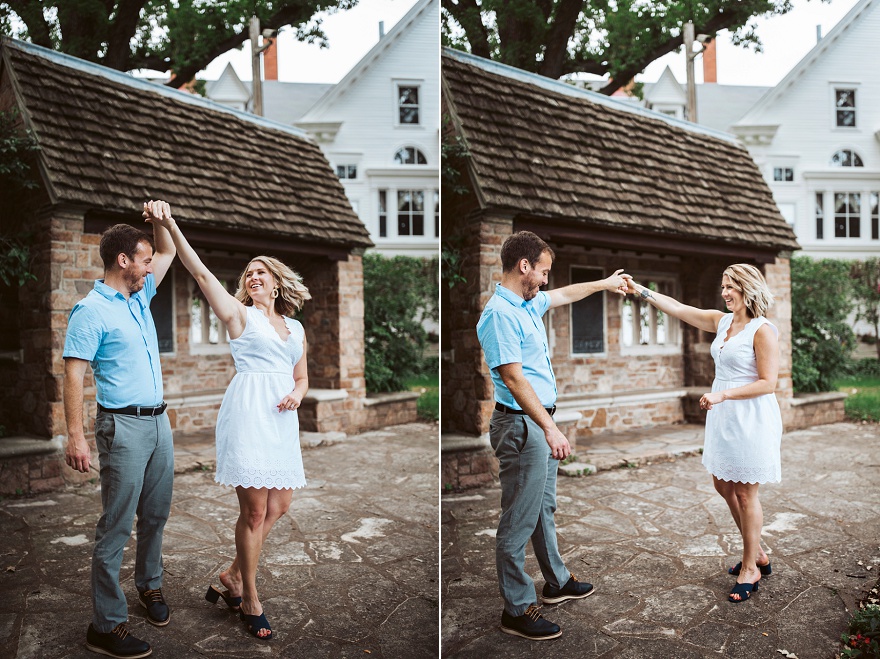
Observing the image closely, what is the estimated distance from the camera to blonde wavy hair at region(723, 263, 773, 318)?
102 inches

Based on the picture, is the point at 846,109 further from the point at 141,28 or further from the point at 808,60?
the point at 141,28

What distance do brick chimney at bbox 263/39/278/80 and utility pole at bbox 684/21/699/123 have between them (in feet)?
5.62

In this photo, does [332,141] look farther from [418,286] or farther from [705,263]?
[705,263]

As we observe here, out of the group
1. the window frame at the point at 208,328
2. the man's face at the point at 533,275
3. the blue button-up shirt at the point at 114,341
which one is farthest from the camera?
the man's face at the point at 533,275

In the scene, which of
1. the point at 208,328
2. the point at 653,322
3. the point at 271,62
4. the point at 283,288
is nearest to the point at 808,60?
the point at 653,322

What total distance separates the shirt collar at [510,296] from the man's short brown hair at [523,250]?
0.08 metres

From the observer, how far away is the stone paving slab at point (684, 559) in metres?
2.48

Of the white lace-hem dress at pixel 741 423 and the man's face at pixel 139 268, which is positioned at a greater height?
the man's face at pixel 139 268

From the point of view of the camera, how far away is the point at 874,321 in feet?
9.13

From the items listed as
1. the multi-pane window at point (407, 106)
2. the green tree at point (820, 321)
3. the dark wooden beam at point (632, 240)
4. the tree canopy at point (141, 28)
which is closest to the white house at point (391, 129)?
the multi-pane window at point (407, 106)

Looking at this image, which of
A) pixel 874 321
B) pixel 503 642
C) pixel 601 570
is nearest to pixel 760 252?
pixel 874 321

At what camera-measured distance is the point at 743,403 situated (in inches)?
102

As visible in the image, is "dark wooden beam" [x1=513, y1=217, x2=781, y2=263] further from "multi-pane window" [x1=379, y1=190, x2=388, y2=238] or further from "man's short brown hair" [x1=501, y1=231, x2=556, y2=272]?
"multi-pane window" [x1=379, y1=190, x2=388, y2=238]

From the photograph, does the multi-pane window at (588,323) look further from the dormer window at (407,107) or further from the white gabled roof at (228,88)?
the white gabled roof at (228,88)
